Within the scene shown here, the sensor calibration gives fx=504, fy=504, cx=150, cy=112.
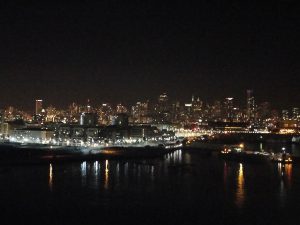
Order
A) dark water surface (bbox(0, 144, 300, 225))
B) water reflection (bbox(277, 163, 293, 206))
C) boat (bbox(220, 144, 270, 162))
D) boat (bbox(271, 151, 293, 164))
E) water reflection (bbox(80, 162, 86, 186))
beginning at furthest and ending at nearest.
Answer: boat (bbox(220, 144, 270, 162)) < boat (bbox(271, 151, 293, 164)) < water reflection (bbox(80, 162, 86, 186)) < water reflection (bbox(277, 163, 293, 206)) < dark water surface (bbox(0, 144, 300, 225))

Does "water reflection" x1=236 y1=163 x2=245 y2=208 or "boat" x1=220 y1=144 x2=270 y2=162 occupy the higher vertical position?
"boat" x1=220 y1=144 x2=270 y2=162

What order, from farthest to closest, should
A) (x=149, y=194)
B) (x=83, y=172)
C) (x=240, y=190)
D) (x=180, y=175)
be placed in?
(x=83, y=172)
(x=180, y=175)
(x=240, y=190)
(x=149, y=194)

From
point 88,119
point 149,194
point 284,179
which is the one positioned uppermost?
point 88,119

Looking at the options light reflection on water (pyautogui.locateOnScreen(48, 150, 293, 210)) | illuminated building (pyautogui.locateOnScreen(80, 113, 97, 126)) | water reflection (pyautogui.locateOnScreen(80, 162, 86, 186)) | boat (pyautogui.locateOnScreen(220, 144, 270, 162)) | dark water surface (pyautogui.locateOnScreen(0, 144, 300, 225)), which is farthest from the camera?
illuminated building (pyautogui.locateOnScreen(80, 113, 97, 126))

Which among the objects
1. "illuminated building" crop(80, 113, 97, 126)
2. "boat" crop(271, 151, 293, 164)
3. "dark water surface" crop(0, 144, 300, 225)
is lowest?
"dark water surface" crop(0, 144, 300, 225)

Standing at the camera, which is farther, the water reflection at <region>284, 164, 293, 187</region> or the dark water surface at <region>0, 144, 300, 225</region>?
the water reflection at <region>284, 164, 293, 187</region>

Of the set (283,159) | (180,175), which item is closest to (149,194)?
(180,175)

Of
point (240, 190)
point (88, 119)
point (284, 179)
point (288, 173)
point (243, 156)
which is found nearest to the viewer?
point (240, 190)

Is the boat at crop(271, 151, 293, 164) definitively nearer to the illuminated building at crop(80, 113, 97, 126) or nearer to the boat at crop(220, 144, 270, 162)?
the boat at crop(220, 144, 270, 162)

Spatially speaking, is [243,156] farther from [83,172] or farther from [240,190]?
[240,190]

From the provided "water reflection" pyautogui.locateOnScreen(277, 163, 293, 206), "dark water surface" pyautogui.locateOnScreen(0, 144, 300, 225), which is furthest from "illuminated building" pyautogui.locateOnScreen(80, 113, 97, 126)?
"water reflection" pyautogui.locateOnScreen(277, 163, 293, 206)
